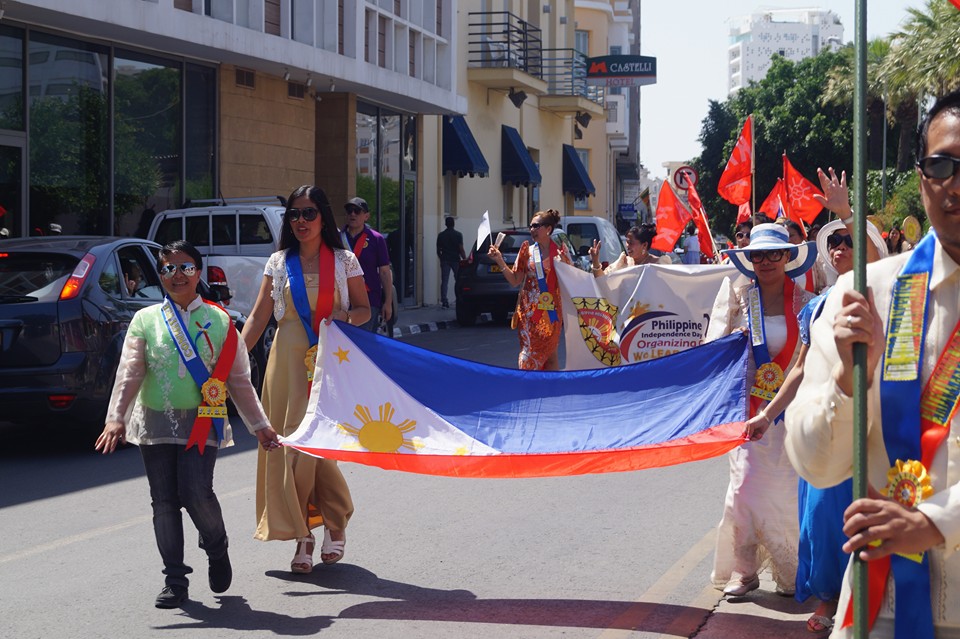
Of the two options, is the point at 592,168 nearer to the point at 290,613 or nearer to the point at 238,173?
the point at 238,173

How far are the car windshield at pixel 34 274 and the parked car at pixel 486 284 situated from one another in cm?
1423

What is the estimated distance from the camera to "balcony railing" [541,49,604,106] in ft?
139

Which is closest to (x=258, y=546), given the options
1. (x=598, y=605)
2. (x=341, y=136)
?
(x=598, y=605)

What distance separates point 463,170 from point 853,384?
30.4m

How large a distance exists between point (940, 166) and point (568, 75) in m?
41.8

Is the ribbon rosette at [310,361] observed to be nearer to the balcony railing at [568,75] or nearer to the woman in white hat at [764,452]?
the woman in white hat at [764,452]

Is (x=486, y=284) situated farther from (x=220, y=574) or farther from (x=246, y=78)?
(x=220, y=574)

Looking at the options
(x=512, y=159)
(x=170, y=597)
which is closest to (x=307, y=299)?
(x=170, y=597)

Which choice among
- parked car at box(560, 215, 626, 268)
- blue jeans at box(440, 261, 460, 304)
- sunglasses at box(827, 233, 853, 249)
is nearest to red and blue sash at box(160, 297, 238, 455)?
sunglasses at box(827, 233, 853, 249)

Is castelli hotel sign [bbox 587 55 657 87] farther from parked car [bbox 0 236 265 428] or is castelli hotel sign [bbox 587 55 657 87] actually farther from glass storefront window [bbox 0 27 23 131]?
parked car [bbox 0 236 265 428]

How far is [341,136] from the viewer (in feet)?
87.7

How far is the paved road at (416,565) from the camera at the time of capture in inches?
230

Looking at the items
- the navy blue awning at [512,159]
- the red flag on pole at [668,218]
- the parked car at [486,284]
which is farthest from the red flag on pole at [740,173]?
the navy blue awning at [512,159]

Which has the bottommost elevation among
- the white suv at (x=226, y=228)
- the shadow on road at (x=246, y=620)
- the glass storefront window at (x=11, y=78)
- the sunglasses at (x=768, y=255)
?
the shadow on road at (x=246, y=620)
